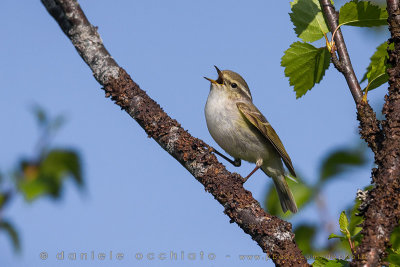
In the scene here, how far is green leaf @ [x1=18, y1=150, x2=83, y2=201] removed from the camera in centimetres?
296

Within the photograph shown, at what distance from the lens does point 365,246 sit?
2414 mm

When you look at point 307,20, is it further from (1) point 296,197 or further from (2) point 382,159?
(1) point 296,197

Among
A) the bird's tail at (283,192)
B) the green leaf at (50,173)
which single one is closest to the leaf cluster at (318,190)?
the green leaf at (50,173)

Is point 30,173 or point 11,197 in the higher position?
point 30,173

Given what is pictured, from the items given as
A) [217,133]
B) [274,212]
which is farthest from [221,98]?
[274,212]

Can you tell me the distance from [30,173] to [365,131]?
218 cm

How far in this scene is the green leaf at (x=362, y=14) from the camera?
318 centimetres

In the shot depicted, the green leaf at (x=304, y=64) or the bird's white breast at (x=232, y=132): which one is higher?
the bird's white breast at (x=232, y=132)

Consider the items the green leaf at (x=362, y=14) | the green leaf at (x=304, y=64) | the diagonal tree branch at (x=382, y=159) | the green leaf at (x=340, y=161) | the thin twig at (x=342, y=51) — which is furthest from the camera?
Result: the green leaf at (x=340, y=161)

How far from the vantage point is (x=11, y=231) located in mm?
2793

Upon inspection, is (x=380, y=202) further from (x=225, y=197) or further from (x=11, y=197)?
(x=11, y=197)

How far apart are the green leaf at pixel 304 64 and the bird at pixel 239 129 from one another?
2.26m

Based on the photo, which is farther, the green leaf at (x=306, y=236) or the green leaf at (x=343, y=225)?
the green leaf at (x=306, y=236)

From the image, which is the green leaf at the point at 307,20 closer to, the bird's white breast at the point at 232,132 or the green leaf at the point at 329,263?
the green leaf at the point at 329,263
